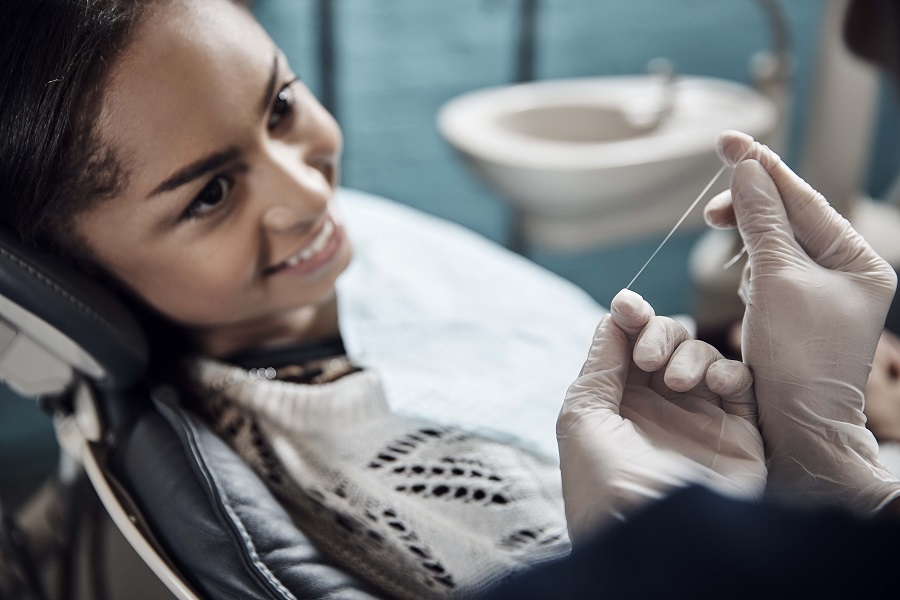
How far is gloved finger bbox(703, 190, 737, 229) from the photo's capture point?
0.49m

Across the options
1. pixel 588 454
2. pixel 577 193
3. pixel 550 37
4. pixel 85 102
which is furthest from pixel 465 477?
pixel 550 37

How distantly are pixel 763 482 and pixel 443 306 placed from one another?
2.30 feet

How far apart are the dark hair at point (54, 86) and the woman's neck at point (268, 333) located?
258mm

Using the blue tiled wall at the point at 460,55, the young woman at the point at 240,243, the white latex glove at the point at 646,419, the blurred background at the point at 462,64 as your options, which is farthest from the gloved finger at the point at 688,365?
the blue tiled wall at the point at 460,55

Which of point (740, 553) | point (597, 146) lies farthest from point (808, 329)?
point (597, 146)

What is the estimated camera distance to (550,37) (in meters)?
2.05

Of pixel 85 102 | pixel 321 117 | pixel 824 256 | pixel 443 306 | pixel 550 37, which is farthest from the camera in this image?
pixel 550 37

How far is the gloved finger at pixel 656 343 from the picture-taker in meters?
0.44

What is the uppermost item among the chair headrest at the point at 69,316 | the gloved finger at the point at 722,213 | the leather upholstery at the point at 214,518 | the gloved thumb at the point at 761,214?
the gloved thumb at the point at 761,214

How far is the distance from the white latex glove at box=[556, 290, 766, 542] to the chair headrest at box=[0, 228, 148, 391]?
1.40ft

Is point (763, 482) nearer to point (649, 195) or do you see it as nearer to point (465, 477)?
point (465, 477)

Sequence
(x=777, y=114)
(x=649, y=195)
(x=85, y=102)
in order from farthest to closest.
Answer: (x=777, y=114) < (x=649, y=195) < (x=85, y=102)

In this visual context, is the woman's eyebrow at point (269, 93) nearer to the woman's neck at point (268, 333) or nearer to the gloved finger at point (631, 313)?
the woman's neck at point (268, 333)

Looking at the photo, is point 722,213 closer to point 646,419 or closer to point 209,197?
point 646,419
